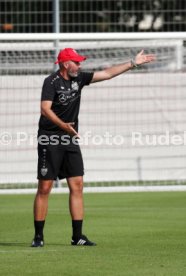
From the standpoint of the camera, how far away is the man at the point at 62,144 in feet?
37.1

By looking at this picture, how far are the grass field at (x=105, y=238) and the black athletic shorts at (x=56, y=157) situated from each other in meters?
0.76

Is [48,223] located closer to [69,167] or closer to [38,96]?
[69,167]

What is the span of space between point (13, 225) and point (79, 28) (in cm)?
868

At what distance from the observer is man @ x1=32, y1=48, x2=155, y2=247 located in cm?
1131

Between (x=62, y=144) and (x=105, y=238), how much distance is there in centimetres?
128

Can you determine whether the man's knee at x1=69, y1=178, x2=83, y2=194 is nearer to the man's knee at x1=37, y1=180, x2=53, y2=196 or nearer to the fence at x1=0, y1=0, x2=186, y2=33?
the man's knee at x1=37, y1=180, x2=53, y2=196

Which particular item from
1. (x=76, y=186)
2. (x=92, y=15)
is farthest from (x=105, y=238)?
(x=92, y=15)

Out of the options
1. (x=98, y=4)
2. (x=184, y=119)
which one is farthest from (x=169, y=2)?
(x=184, y=119)

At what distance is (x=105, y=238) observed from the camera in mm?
12008

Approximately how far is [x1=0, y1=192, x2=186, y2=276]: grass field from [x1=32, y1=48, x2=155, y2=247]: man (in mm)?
338

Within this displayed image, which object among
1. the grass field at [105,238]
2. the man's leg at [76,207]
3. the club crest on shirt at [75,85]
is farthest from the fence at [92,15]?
the man's leg at [76,207]

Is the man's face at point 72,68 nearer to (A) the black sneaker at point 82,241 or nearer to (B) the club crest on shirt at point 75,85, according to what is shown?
(B) the club crest on shirt at point 75,85

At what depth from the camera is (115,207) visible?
53.0 feet

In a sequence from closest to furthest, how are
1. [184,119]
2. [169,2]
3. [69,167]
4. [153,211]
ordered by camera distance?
[69,167] → [153,211] → [184,119] → [169,2]
